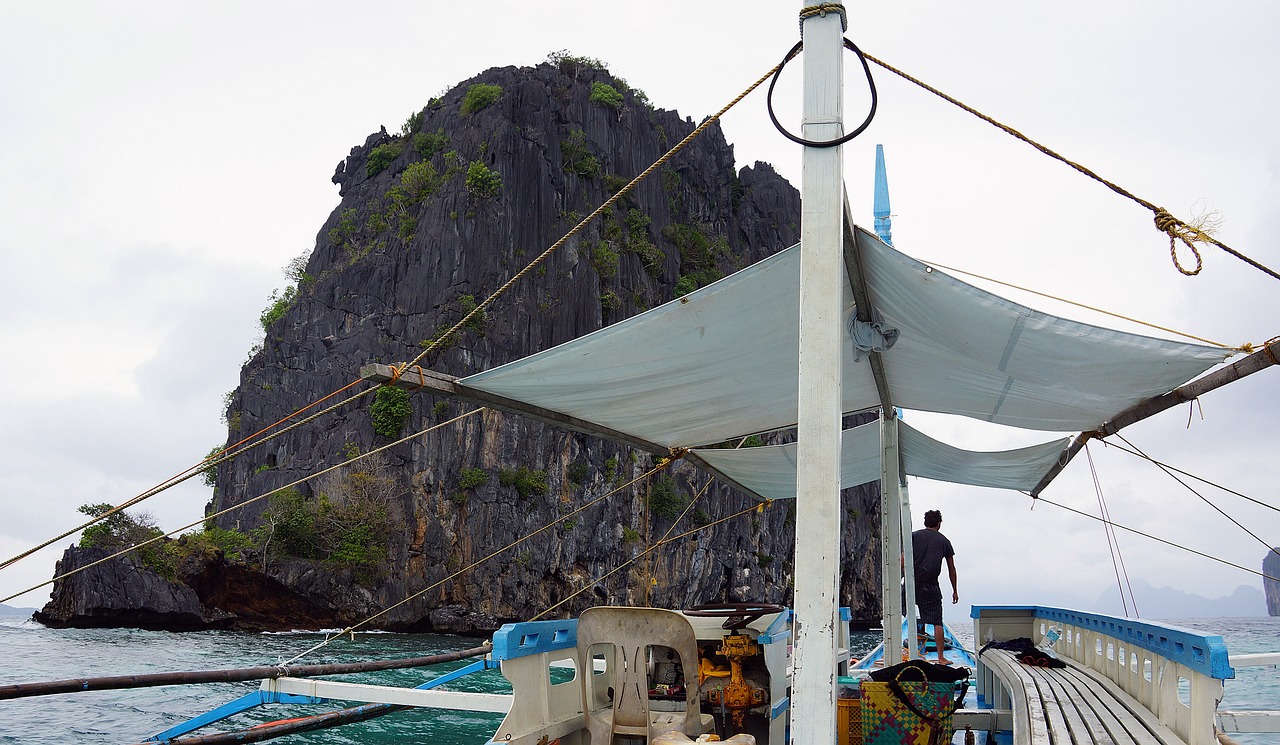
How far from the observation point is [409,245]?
4759 centimetres

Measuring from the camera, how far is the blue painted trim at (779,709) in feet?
16.8

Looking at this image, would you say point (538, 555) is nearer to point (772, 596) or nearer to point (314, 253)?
point (772, 596)

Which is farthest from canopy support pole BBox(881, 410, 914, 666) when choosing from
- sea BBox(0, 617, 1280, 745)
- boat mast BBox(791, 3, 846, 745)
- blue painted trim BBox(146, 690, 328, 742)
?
blue painted trim BBox(146, 690, 328, 742)

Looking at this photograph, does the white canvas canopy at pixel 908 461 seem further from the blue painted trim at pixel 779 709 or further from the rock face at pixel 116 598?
the rock face at pixel 116 598

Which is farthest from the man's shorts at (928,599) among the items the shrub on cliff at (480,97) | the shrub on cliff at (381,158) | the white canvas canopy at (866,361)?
the shrub on cliff at (381,158)

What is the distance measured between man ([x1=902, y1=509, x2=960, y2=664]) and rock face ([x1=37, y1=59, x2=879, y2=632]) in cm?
2417

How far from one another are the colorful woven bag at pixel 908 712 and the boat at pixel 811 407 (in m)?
0.38

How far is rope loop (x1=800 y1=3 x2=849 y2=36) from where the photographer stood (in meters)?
4.10

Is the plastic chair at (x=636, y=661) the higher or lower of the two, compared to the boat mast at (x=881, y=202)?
lower

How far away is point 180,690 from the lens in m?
13.6

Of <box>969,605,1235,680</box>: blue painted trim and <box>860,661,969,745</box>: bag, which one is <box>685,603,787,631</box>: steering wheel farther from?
<box>969,605,1235,680</box>: blue painted trim

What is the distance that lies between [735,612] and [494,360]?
131 feet

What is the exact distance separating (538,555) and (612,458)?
7765 millimetres

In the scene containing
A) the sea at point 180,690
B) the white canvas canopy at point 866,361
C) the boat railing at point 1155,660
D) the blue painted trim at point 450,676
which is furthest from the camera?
the sea at point 180,690
